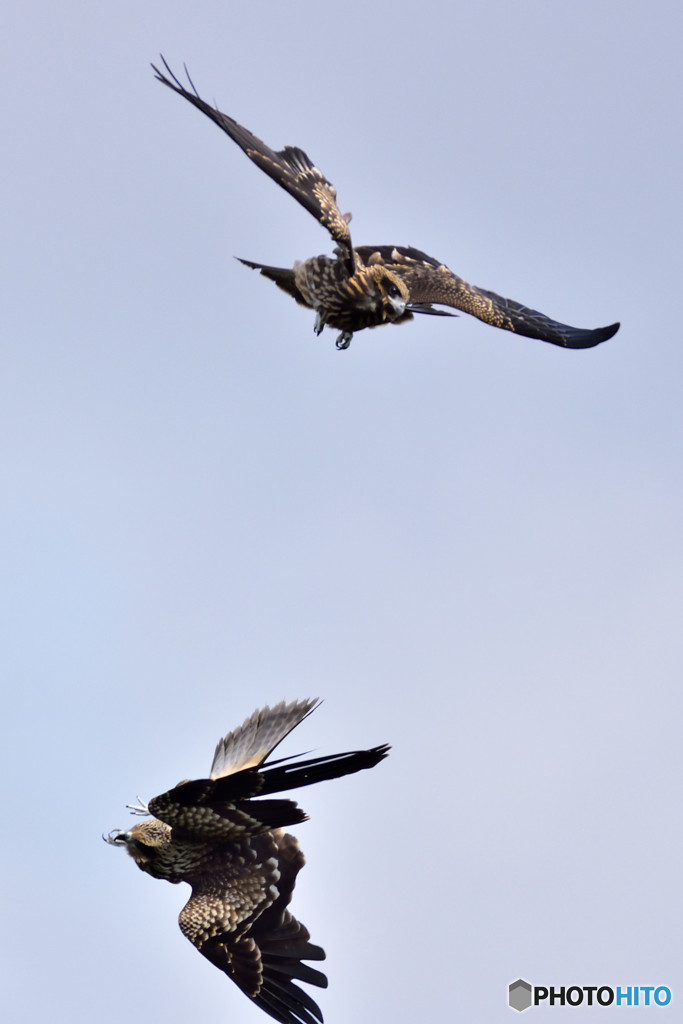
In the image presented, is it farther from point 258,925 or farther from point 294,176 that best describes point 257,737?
point 294,176

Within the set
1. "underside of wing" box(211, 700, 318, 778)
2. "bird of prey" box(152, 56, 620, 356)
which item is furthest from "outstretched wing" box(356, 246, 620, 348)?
"underside of wing" box(211, 700, 318, 778)

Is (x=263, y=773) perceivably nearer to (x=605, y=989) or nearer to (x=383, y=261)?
(x=383, y=261)

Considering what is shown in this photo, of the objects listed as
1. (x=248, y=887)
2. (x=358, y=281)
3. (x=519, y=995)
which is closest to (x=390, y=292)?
(x=358, y=281)

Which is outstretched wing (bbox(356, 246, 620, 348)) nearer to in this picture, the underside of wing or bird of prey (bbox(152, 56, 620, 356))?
bird of prey (bbox(152, 56, 620, 356))

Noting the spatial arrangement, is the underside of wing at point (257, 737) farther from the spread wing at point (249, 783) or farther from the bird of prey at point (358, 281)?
the bird of prey at point (358, 281)

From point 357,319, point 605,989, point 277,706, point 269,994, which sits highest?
point 357,319

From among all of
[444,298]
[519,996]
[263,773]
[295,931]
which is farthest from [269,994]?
[444,298]

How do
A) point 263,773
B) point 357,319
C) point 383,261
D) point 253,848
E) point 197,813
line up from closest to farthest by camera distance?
1. point 263,773
2. point 197,813
3. point 253,848
4. point 357,319
5. point 383,261
